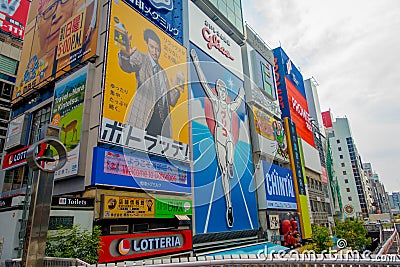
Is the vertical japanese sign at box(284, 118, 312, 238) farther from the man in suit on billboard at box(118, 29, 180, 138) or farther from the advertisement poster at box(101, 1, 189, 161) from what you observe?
the man in suit on billboard at box(118, 29, 180, 138)

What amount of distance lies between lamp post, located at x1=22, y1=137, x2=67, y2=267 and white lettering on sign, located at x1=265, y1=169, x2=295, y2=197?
1041 inches

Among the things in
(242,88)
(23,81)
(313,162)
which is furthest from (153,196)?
(313,162)

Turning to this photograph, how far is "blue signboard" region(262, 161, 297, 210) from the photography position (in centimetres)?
3000

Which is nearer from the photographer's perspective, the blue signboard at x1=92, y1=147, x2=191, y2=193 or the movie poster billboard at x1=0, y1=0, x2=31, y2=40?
the blue signboard at x1=92, y1=147, x2=191, y2=193

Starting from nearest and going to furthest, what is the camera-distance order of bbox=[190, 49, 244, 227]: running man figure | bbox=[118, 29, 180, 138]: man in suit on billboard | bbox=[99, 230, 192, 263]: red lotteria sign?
bbox=[99, 230, 192, 263]: red lotteria sign → bbox=[118, 29, 180, 138]: man in suit on billboard → bbox=[190, 49, 244, 227]: running man figure

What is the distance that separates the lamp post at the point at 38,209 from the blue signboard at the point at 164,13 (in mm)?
15498

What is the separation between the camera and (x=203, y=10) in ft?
94.4

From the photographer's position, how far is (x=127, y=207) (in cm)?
1438

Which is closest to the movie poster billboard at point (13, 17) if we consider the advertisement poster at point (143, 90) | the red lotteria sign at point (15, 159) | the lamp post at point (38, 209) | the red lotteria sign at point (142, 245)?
the red lotteria sign at point (15, 159)

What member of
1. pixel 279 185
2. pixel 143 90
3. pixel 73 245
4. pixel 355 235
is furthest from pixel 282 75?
pixel 73 245

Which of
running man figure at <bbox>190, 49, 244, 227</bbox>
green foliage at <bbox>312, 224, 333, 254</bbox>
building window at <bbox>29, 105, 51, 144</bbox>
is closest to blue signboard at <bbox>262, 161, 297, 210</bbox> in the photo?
green foliage at <bbox>312, 224, 333, 254</bbox>

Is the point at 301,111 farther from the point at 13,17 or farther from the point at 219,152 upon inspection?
the point at 13,17

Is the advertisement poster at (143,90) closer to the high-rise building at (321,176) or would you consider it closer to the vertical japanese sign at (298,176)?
the vertical japanese sign at (298,176)

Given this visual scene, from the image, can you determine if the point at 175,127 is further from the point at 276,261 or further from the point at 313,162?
the point at 313,162
